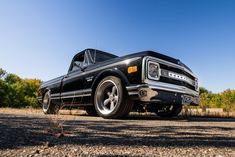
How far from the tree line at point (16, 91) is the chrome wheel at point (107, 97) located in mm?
36796

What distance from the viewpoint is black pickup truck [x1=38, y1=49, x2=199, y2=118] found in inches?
189

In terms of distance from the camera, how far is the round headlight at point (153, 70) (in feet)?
15.9

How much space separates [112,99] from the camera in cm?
535

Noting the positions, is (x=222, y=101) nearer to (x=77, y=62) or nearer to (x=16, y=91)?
(x=77, y=62)

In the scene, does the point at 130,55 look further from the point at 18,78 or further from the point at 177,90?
the point at 18,78

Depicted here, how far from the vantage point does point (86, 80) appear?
244 inches


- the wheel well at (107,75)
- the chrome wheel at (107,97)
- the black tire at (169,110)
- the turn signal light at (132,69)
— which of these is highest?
the turn signal light at (132,69)

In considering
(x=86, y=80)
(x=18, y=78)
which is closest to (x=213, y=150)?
(x=86, y=80)

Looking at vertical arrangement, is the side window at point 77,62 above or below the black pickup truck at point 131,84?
above

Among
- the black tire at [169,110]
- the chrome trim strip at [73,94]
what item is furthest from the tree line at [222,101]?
the chrome trim strip at [73,94]

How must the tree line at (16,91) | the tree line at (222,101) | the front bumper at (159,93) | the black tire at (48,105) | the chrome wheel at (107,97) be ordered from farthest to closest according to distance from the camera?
1. the tree line at (16,91)
2. the tree line at (222,101)
3. the black tire at (48,105)
4. the chrome wheel at (107,97)
5. the front bumper at (159,93)

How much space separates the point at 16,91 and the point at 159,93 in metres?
50.7

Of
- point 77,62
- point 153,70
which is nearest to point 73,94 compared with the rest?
point 77,62

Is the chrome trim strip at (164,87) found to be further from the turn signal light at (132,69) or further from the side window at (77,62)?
the side window at (77,62)
